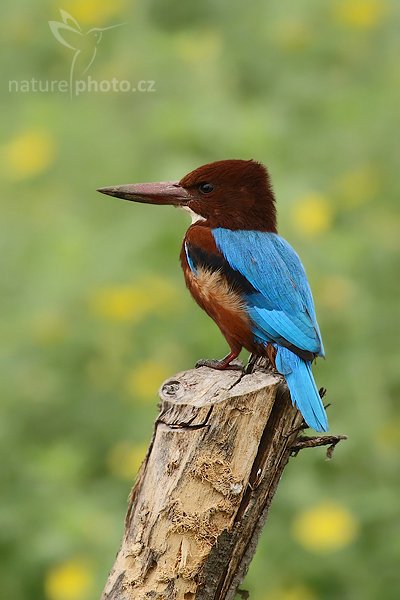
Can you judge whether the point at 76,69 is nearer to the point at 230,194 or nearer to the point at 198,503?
the point at 230,194

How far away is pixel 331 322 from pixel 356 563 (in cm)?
85

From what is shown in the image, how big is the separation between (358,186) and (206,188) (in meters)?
1.36

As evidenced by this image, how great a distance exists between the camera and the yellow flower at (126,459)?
4.02 meters

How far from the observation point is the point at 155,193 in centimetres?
354

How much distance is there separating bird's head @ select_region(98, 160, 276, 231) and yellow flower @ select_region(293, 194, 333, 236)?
802 millimetres

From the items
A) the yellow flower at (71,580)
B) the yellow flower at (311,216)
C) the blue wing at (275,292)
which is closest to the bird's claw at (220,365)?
the blue wing at (275,292)

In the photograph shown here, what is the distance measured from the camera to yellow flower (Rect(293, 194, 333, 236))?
430 cm

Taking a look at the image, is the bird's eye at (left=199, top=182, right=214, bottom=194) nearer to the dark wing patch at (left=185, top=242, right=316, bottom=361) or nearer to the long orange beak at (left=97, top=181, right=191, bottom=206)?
the long orange beak at (left=97, top=181, right=191, bottom=206)

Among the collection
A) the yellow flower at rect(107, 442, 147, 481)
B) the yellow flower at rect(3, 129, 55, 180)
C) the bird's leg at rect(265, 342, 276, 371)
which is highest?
the yellow flower at rect(3, 129, 55, 180)

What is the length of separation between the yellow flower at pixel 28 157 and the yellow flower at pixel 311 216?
1113mm

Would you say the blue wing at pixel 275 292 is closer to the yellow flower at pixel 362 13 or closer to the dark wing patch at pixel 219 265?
the dark wing patch at pixel 219 265

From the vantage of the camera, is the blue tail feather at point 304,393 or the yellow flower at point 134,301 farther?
the yellow flower at point 134,301

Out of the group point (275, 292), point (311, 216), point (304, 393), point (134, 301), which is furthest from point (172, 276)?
point (304, 393)

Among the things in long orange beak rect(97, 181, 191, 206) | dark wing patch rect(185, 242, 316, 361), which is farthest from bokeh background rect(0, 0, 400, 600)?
dark wing patch rect(185, 242, 316, 361)
